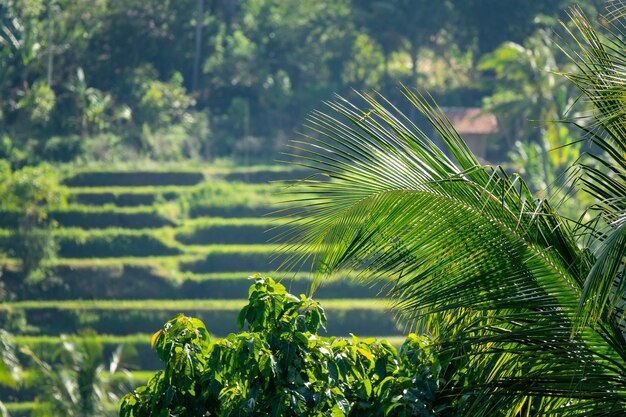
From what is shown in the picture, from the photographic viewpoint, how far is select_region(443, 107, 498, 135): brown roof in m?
31.2

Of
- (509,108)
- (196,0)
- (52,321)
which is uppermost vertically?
(196,0)

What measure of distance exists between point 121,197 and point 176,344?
74.1 ft

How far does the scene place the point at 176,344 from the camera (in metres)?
4.25

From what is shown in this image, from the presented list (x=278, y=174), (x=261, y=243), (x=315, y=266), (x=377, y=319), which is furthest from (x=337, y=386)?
(x=278, y=174)

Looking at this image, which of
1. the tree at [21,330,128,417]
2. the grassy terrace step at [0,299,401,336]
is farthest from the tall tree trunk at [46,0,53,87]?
the tree at [21,330,128,417]

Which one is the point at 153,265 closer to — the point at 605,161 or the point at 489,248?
the point at 489,248

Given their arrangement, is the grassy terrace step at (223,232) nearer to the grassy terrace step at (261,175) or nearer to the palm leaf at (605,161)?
the grassy terrace step at (261,175)

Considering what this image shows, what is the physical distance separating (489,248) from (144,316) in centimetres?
1784

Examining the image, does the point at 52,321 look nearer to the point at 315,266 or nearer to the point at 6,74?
the point at 6,74

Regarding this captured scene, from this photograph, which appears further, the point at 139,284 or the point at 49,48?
the point at 49,48

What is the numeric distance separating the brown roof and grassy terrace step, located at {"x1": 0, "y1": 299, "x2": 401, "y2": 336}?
10.7 m

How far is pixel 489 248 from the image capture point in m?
3.63

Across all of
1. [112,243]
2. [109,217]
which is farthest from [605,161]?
[109,217]

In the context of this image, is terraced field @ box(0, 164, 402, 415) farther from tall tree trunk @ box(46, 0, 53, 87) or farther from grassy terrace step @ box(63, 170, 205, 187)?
tall tree trunk @ box(46, 0, 53, 87)
